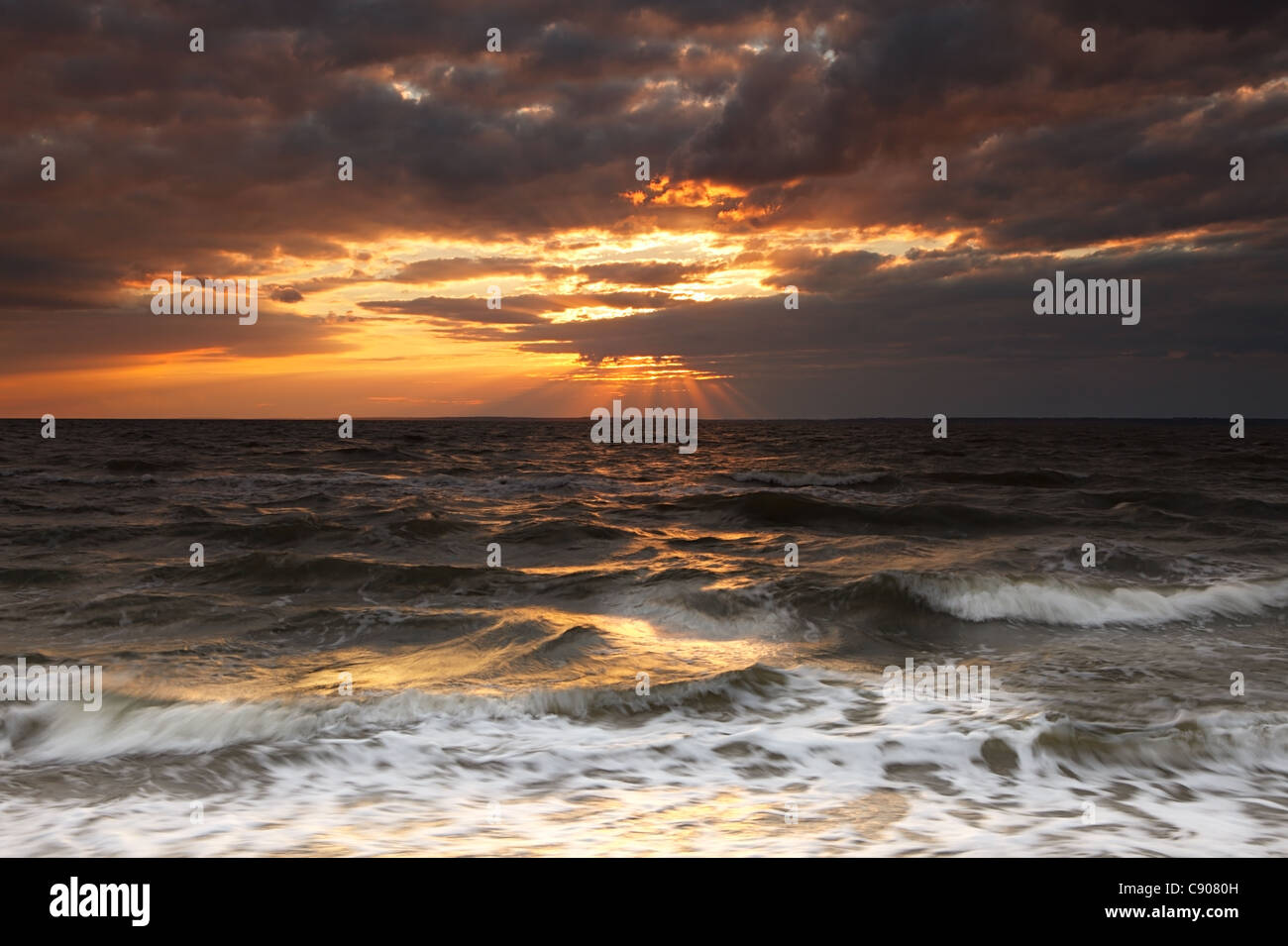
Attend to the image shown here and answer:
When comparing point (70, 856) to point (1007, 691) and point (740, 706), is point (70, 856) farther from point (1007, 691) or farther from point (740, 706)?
point (1007, 691)

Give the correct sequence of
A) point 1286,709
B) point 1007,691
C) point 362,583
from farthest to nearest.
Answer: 1. point 362,583
2. point 1007,691
3. point 1286,709

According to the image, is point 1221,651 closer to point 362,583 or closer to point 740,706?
point 740,706

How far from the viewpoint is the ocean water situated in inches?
213

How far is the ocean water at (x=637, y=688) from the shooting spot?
5402 mm

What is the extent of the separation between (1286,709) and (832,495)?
73.9 feet

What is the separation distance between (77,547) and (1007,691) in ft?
59.1

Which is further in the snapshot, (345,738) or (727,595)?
(727,595)

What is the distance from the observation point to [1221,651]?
1061cm

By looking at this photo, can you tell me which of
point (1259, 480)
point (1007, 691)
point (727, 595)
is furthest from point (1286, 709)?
point (1259, 480)

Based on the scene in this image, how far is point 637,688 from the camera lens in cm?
870

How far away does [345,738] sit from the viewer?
7105 mm

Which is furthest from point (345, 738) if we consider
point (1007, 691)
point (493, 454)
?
point (493, 454)
